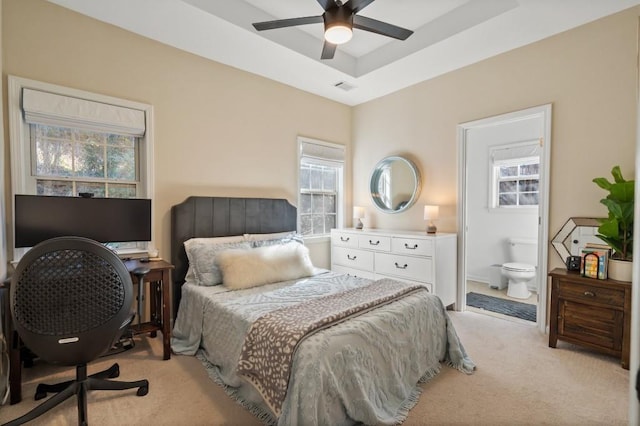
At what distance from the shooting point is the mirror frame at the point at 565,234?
2.90 metres

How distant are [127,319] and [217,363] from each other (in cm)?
78

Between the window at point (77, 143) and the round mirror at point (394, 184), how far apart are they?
2847mm

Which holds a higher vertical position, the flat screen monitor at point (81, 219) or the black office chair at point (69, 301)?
the flat screen monitor at point (81, 219)

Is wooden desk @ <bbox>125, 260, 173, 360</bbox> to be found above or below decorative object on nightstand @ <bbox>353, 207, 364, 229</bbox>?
below

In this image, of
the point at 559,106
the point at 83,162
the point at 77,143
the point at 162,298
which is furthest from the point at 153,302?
the point at 559,106

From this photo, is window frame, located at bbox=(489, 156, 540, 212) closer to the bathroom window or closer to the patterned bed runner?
the bathroom window

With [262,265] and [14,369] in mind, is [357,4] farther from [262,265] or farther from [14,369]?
[14,369]

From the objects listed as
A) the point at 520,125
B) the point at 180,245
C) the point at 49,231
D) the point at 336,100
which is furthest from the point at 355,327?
the point at 520,125

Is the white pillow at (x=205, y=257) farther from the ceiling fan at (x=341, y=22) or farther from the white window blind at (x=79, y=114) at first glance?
the ceiling fan at (x=341, y=22)

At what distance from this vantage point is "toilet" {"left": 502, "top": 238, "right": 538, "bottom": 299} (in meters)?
4.19

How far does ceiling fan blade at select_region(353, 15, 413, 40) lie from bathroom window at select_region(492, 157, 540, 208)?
323 centimetres

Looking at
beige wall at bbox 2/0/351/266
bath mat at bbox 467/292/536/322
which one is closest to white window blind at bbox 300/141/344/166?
beige wall at bbox 2/0/351/266

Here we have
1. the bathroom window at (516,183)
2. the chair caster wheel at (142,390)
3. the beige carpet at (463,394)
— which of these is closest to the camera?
the beige carpet at (463,394)

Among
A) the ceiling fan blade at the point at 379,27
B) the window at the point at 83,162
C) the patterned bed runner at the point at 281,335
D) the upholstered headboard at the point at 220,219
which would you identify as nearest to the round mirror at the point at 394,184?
the upholstered headboard at the point at 220,219
